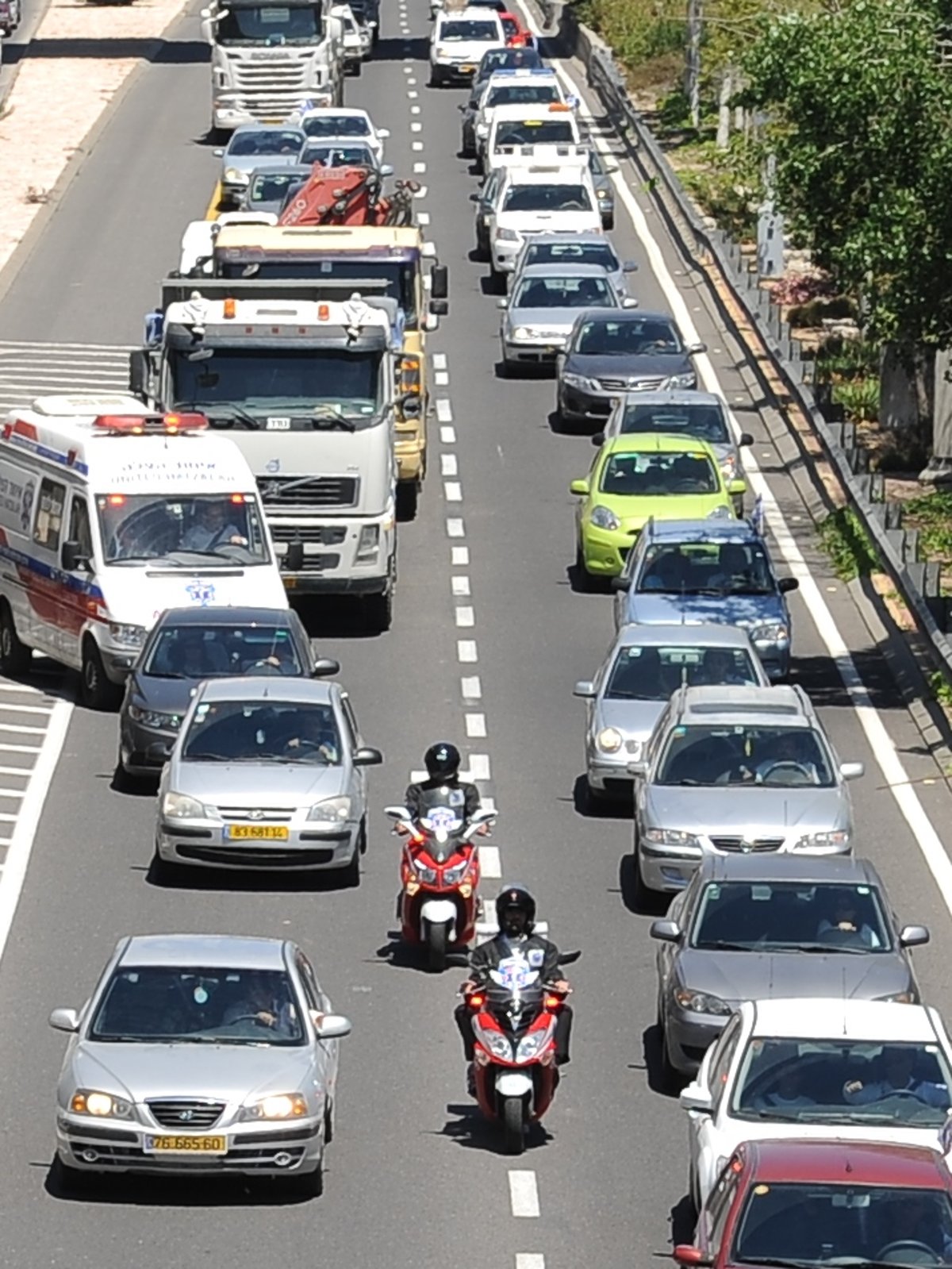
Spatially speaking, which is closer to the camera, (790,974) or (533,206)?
(790,974)

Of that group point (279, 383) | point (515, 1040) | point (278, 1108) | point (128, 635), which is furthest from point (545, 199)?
point (278, 1108)

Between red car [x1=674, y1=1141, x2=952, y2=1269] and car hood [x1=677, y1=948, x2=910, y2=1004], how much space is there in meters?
5.09

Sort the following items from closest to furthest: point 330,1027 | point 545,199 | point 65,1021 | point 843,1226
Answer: point 843,1226, point 65,1021, point 330,1027, point 545,199

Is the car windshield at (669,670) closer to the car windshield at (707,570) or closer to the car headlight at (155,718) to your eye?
the car windshield at (707,570)

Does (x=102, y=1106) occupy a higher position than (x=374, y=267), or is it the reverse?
(x=102, y=1106)

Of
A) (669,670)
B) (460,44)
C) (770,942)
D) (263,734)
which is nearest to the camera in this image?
(770,942)

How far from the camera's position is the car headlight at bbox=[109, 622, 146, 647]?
30141mm

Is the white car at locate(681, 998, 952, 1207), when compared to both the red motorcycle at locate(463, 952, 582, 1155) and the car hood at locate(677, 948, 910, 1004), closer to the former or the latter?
the red motorcycle at locate(463, 952, 582, 1155)

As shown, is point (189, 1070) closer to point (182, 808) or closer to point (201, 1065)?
point (201, 1065)

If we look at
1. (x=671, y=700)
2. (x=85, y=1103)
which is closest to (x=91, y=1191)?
(x=85, y=1103)

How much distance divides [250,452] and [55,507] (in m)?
2.55

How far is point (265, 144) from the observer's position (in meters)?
59.2

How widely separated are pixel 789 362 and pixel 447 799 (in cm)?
2325

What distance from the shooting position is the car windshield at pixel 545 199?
177 ft
